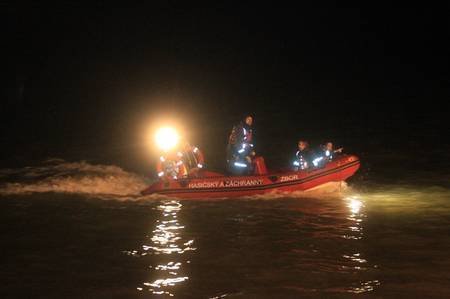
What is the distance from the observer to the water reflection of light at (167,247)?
995 cm

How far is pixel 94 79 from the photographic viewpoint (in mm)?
54438

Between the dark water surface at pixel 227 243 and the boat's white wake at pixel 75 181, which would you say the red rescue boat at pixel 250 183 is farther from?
the boat's white wake at pixel 75 181

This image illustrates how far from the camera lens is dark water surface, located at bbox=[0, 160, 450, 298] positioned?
9750 mm

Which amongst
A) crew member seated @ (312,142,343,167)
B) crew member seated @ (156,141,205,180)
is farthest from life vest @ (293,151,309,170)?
crew member seated @ (156,141,205,180)

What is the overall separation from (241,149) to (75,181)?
14.3 ft

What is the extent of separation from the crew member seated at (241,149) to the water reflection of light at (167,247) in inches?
56.4

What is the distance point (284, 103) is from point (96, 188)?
27.6 meters

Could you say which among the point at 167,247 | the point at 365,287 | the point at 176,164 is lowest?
the point at 365,287

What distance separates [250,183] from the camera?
51.1 feet

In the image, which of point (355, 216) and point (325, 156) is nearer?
point (355, 216)

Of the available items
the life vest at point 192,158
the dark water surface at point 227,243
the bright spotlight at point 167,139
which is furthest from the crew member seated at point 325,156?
the bright spotlight at point 167,139

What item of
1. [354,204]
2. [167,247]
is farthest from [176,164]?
[167,247]

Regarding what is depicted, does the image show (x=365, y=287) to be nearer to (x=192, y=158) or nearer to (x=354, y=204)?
(x=354, y=204)

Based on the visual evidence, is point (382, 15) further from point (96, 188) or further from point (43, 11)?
point (96, 188)
